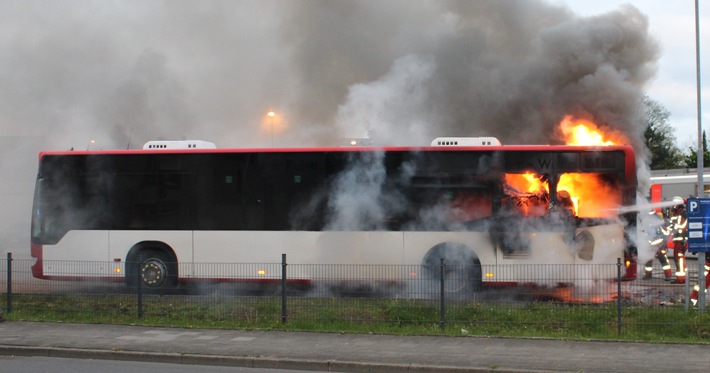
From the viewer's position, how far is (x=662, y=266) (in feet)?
44.2

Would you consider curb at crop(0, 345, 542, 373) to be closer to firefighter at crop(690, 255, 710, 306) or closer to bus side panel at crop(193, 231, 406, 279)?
bus side panel at crop(193, 231, 406, 279)

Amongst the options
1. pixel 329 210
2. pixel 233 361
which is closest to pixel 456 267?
pixel 329 210

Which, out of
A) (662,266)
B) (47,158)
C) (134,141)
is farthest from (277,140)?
(662,266)

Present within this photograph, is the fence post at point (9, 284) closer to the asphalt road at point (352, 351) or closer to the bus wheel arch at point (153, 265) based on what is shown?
the asphalt road at point (352, 351)

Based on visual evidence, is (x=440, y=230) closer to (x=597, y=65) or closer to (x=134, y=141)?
(x=597, y=65)

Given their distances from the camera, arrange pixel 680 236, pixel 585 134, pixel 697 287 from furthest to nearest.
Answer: pixel 585 134 < pixel 680 236 < pixel 697 287

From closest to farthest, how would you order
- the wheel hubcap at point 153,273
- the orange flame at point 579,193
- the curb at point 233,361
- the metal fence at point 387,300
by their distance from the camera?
the curb at point 233,361 → the metal fence at point 387,300 → the orange flame at point 579,193 → the wheel hubcap at point 153,273

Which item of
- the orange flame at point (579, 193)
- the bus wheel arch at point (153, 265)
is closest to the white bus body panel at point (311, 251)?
the bus wheel arch at point (153, 265)

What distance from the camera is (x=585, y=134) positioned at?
47.6 feet

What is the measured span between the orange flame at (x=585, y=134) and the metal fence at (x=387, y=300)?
3695 mm

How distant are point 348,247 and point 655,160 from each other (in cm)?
3748

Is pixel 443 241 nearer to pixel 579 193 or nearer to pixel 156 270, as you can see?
pixel 579 193

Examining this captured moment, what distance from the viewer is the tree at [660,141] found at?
143 ft

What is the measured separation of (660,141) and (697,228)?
127ft
